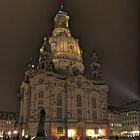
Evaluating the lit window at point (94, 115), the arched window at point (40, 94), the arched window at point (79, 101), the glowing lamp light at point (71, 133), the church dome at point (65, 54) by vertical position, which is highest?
the church dome at point (65, 54)

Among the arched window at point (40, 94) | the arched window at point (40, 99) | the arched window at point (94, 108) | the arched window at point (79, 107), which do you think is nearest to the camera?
the arched window at point (40, 99)

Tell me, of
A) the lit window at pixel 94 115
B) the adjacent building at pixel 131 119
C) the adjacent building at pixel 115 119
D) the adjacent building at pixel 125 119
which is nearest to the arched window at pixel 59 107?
the lit window at pixel 94 115

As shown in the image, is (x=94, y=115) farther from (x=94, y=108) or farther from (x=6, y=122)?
(x=6, y=122)

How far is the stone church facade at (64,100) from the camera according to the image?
64.9 metres

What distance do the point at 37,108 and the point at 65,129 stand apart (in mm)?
9467

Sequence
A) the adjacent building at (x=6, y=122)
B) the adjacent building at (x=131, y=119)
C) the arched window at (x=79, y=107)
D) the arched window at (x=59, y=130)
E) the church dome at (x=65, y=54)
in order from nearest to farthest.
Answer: the arched window at (x=59, y=130) → the arched window at (x=79, y=107) → the church dome at (x=65, y=54) → the adjacent building at (x=131, y=119) → the adjacent building at (x=6, y=122)

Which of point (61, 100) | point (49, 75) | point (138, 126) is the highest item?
point (49, 75)

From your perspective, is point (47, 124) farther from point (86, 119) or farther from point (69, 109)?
point (86, 119)

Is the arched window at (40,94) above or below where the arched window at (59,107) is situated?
above

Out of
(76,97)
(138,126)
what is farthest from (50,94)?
(138,126)

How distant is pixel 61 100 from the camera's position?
6844 centimetres

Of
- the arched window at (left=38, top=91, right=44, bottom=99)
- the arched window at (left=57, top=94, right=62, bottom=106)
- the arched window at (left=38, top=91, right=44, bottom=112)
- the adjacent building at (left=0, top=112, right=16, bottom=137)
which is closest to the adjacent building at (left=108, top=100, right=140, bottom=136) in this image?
the arched window at (left=57, top=94, right=62, bottom=106)

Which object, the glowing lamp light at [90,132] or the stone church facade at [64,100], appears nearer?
the stone church facade at [64,100]

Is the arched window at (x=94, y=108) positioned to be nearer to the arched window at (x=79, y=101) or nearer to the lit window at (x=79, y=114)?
the arched window at (x=79, y=101)
